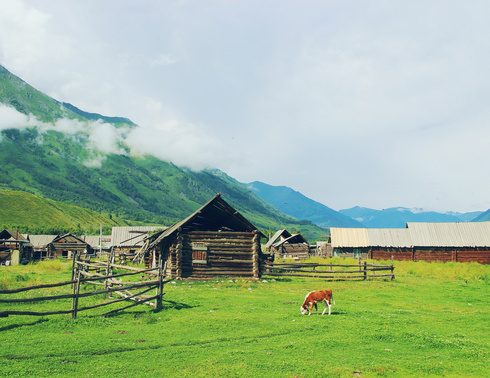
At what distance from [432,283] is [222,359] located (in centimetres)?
2610

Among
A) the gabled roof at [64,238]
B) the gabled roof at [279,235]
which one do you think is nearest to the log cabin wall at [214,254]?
the gabled roof at [279,235]

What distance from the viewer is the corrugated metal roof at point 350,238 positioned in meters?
63.4

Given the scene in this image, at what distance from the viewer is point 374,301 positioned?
2123cm

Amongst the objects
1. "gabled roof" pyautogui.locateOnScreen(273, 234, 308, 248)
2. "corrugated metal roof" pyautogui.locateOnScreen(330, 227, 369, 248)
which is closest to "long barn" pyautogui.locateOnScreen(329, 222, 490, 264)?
"corrugated metal roof" pyautogui.locateOnScreen(330, 227, 369, 248)

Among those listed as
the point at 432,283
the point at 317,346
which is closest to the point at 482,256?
the point at 432,283

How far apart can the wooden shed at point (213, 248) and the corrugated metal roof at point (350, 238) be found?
1471 inches

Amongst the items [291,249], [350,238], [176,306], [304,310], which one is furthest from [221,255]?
[291,249]

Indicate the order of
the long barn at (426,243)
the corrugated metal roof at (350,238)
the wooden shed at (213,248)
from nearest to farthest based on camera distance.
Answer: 1. the wooden shed at (213,248)
2. the long barn at (426,243)
3. the corrugated metal roof at (350,238)

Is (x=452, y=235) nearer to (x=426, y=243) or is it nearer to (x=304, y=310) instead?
(x=426, y=243)

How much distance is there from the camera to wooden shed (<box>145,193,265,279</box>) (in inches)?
1197

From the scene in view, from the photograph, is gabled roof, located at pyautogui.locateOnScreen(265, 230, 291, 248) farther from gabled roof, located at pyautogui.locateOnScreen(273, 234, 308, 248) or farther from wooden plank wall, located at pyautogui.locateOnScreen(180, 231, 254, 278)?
wooden plank wall, located at pyautogui.locateOnScreen(180, 231, 254, 278)

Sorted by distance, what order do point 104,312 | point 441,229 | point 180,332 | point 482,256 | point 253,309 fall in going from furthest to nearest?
point 441,229
point 482,256
point 253,309
point 104,312
point 180,332

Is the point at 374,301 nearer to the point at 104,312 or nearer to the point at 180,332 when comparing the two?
the point at 180,332

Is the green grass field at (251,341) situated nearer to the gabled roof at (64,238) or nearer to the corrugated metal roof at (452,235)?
the corrugated metal roof at (452,235)
